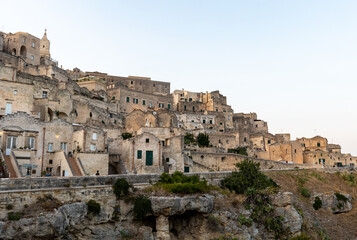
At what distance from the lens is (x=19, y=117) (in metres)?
A: 27.1

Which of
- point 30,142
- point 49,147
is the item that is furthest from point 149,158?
point 30,142

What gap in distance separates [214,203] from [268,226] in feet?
15.6

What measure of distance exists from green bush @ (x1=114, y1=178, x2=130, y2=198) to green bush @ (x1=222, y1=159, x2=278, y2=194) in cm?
1044

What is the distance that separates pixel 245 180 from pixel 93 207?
14.3m

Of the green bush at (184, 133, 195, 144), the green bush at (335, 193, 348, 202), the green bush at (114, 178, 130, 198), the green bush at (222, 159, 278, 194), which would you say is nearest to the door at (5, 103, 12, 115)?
the green bush at (114, 178, 130, 198)

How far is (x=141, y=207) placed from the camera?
848 inches

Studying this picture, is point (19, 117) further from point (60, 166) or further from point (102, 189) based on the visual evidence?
point (102, 189)

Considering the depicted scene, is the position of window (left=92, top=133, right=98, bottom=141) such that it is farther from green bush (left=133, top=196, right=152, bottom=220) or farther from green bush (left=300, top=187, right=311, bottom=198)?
green bush (left=300, top=187, right=311, bottom=198)

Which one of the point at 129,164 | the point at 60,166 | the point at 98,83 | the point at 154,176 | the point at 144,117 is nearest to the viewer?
the point at 154,176

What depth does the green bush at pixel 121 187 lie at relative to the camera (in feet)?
71.8

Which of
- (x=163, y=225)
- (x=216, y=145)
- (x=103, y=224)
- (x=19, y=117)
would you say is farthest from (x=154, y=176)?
(x=216, y=145)

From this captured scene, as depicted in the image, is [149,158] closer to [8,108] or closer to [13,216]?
[8,108]

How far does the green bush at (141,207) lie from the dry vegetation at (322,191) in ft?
46.8

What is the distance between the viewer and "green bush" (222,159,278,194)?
28.4 m
